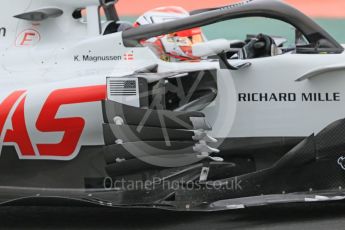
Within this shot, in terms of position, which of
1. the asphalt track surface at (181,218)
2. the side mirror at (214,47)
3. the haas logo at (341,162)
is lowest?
the asphalt track surface at (181,218)

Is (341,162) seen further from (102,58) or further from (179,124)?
(102,58)

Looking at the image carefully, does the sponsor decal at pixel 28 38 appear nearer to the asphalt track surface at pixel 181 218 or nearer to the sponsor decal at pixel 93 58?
the sponsor decal at pixel 93 58

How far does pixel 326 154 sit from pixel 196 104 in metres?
1.05

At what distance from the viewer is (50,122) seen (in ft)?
17.9

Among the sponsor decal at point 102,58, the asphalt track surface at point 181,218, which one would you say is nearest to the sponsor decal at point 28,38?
the sponsor decal at point 102,58

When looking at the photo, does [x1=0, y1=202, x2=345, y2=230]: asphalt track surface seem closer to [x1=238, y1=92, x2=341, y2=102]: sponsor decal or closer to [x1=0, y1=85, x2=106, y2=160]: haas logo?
[x1=0, y1=85, x2=106, y2=160]: haas logo

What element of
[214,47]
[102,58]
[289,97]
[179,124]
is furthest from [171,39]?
[179,124]

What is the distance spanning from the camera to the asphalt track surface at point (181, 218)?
547 centimetres

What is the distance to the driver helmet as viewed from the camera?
642 cm

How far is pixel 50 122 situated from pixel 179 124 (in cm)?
98

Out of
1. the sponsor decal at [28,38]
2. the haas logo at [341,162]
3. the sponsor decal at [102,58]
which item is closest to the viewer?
the haas logo at [341,162]

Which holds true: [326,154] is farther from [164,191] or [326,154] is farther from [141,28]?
[141,28]

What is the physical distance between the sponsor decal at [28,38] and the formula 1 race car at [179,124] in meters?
0.35

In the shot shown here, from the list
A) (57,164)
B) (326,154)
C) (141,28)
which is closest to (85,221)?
(57,164)
